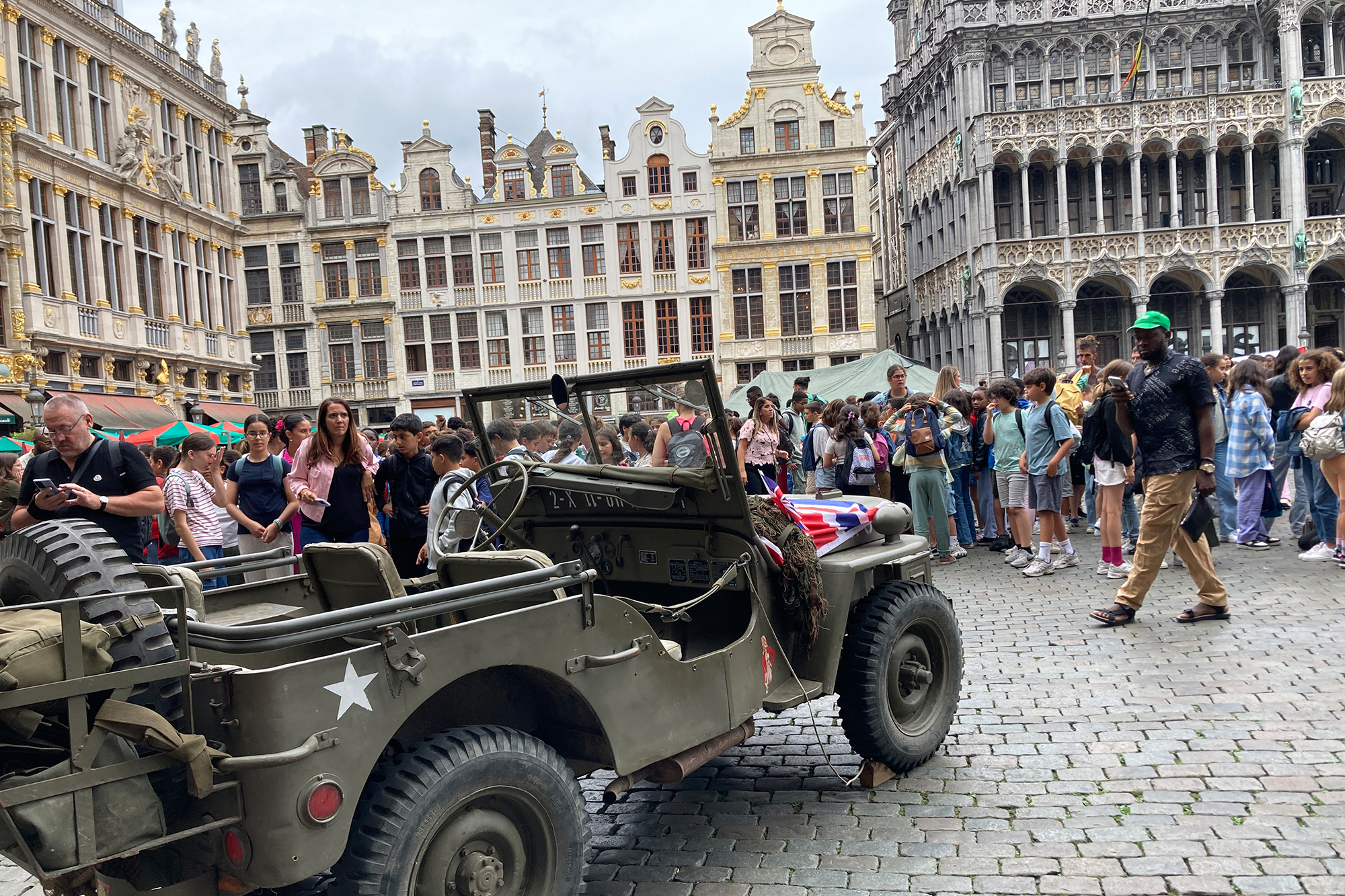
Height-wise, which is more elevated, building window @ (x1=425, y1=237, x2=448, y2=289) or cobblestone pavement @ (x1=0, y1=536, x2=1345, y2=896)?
building window @ (x1=425, y1=237, x2=448, y2=289)

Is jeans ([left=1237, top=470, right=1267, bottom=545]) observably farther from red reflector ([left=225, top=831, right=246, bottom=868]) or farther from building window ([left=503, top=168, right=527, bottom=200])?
building window ([left=503, top=168, right=527, bottom=200])

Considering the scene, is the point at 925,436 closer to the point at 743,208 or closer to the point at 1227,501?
the point at 1227,501

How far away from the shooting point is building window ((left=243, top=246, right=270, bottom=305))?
42688 millimetres

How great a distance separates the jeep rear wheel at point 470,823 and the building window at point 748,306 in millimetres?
37237

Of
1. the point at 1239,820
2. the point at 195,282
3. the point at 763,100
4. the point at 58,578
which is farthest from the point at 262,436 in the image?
the point at 763,100

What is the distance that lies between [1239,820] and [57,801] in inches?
162

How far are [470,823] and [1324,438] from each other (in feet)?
27.9

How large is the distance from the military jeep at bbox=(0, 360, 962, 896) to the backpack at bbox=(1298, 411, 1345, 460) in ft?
18.7

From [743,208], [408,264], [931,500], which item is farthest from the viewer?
[408,264]

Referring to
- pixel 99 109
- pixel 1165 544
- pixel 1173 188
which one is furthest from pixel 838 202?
pixel 1165 544

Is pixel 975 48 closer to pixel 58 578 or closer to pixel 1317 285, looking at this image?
pixel 1317 285

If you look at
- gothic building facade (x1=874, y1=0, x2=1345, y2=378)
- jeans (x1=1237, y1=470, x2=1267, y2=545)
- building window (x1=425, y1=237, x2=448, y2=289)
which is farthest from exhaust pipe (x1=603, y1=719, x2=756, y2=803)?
building window (x1=425, y1=237, x2=448, y2=289)

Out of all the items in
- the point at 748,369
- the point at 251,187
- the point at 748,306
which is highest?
the point at 251,187

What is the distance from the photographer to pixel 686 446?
13.7 ft
